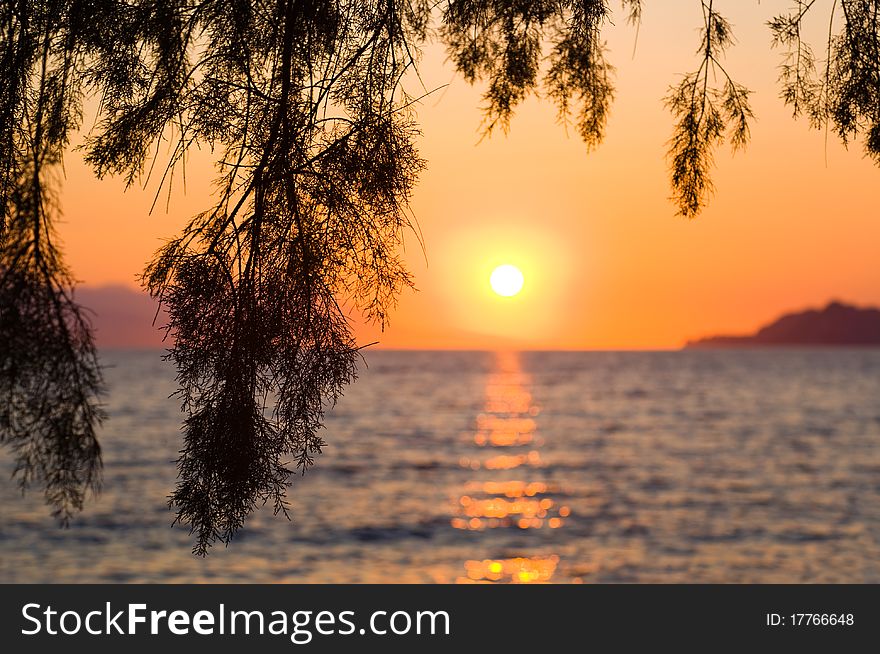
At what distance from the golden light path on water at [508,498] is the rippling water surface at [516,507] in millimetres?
78

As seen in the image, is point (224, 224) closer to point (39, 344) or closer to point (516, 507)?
point (39, 344)

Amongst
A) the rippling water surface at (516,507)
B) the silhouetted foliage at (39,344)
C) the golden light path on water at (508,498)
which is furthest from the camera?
the golden light path on water at (508,498)

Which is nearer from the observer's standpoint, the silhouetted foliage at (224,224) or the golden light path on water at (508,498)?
the silhouetted foliage at (224,224)

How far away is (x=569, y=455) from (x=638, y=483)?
26.2ft

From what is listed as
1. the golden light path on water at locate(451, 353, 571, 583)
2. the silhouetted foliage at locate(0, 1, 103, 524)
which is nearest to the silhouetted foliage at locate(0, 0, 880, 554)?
the silhouetted foliage at locate(0, 1, 103, 524)

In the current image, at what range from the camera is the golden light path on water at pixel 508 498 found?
1981 centimetres

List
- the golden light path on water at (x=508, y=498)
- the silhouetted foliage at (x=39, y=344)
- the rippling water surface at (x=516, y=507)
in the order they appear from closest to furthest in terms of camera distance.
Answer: the silhouetted foliage at (x=39, y=344) → the rippling water surface at (x=516, y=507) → the golden light path on water at (x=508, y=498)

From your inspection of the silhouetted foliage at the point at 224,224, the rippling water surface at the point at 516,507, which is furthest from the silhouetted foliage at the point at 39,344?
the rippling water surface at the point at 516,507

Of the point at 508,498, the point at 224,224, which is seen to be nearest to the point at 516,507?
the point at 508,498

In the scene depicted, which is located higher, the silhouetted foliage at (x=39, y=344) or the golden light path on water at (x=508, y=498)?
the silhouetted foliage at (x=39, y=344)

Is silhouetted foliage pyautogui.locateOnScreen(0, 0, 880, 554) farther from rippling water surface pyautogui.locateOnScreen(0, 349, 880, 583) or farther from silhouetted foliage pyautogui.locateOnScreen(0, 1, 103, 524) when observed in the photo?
rippling water surface pyautogui.locateOnScreen(0, 349, 880, 583)

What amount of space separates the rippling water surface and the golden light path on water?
0.26ft

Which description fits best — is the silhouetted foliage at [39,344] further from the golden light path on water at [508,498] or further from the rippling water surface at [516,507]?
the golden light path on water at [508,498]

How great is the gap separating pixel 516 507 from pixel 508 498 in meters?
1.52
